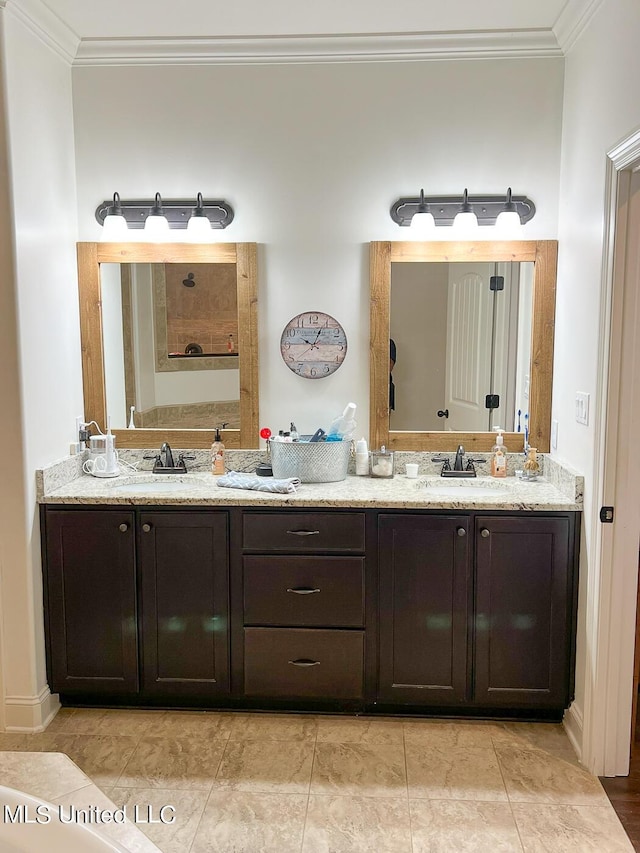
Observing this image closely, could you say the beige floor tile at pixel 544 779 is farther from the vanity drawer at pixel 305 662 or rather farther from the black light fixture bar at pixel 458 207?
the black light fixture bar at pixel 458 207

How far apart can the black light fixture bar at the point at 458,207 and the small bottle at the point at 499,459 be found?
957 mm

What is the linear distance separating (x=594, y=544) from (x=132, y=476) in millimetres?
1952

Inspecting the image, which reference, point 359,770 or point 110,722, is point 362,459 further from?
point 110,722

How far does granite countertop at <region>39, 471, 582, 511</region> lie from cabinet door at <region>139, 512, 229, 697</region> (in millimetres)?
92

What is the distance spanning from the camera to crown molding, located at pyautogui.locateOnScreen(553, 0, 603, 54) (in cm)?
264

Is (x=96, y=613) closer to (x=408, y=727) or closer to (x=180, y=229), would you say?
(x=408, y=727)

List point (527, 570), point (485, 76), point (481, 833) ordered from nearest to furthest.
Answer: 1. point (481, 833)
2. point (527, 570)
3. point (485, 76)

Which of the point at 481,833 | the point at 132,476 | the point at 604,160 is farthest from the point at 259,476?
the point at 604,160

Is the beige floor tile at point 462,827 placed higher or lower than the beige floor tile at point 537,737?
lower

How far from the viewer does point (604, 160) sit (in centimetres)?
254

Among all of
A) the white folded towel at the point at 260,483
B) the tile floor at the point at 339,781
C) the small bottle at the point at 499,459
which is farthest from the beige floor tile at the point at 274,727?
the small bottle at the point at 499,459

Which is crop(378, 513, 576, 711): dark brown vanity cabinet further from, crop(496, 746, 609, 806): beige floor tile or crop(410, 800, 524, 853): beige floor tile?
crop(410, 800, 524, 853): beige floor tile

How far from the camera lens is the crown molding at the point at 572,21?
8.68 feet

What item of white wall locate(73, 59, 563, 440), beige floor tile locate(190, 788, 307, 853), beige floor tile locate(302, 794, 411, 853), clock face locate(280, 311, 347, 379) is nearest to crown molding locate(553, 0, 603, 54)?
white wall locate(73, 59, 563, 440)
